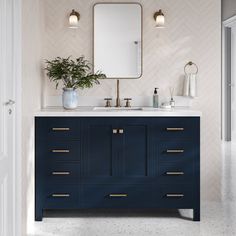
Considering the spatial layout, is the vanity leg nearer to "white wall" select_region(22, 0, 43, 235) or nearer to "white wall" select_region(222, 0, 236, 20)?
"white wall" select_region(22, 0, 43, 235)

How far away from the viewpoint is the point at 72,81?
4090 mm

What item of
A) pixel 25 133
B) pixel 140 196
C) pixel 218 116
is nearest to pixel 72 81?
pixel 25 133

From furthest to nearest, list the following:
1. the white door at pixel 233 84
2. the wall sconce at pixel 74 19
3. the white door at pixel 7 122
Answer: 1. the white door at pixel 233 84
2. the wall sconce at pixel 74 19
3. the white door at pixel 7 122

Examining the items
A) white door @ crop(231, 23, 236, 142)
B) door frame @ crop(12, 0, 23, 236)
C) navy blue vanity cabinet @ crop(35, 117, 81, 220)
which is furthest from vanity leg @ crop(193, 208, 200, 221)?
white door @ crop(231, 23, 236, 142)

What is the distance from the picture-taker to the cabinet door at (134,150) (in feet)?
12.4

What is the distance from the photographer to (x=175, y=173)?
381 cm

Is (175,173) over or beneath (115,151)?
beneath

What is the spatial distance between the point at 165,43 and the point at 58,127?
4.43ft

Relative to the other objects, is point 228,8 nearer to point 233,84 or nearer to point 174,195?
point 233,84

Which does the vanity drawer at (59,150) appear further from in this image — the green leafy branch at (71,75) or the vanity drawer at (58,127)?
the green leafy branch at (71,75)

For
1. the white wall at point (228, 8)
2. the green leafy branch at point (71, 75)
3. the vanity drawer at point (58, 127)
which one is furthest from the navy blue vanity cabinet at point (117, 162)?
the white wall at point (228, 8)

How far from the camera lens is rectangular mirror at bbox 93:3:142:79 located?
430 centimetres

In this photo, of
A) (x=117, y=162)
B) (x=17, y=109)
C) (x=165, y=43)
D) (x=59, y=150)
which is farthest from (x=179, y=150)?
(x=17, y=109)

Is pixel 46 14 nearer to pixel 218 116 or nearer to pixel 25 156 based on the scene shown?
pixel 25 156
